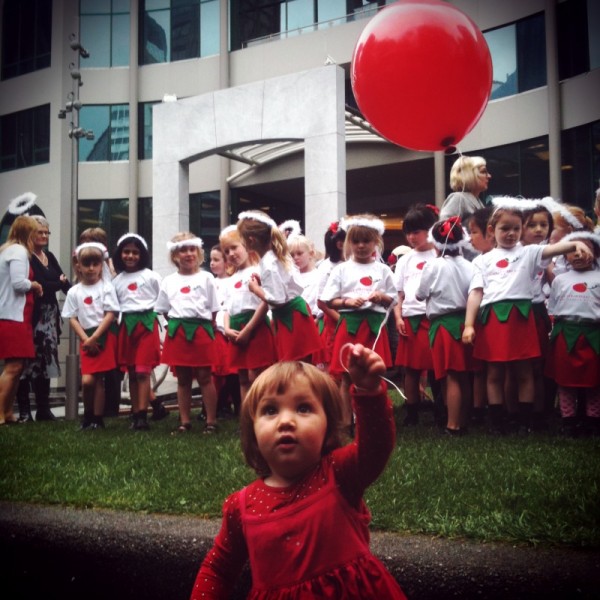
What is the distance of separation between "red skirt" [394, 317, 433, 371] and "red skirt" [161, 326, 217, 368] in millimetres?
1531

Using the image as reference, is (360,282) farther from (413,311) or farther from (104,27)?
(104,27)

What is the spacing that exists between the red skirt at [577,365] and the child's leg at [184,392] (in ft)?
9.31

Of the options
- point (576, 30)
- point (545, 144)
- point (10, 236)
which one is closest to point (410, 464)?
point (10, 236)

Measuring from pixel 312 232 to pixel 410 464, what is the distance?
7609 mm

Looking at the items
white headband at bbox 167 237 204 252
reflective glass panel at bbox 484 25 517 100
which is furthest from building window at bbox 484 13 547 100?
white headband at bbox 167 237 204 252

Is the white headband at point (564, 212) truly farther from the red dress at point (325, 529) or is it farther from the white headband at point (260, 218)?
the red dress at point (325, 529)

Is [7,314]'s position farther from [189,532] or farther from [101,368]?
[189,532]

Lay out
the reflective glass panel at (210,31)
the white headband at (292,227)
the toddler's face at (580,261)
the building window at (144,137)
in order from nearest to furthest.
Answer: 1. the toddler's face at (580,261)
2. the white headband at (292,227)
3. the reflective glass panel at (210,31)
4. the building window at (144,137)

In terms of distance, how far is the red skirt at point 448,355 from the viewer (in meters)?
4.91

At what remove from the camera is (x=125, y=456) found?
14.6 feet

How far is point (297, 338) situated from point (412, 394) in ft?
3.33

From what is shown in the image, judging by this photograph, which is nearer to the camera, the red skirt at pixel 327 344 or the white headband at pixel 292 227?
the red skirt at pixel 327 344

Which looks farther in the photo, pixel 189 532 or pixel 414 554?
pixel 189 532

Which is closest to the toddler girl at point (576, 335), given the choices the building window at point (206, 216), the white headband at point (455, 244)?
the white headband at point (455, 244)
